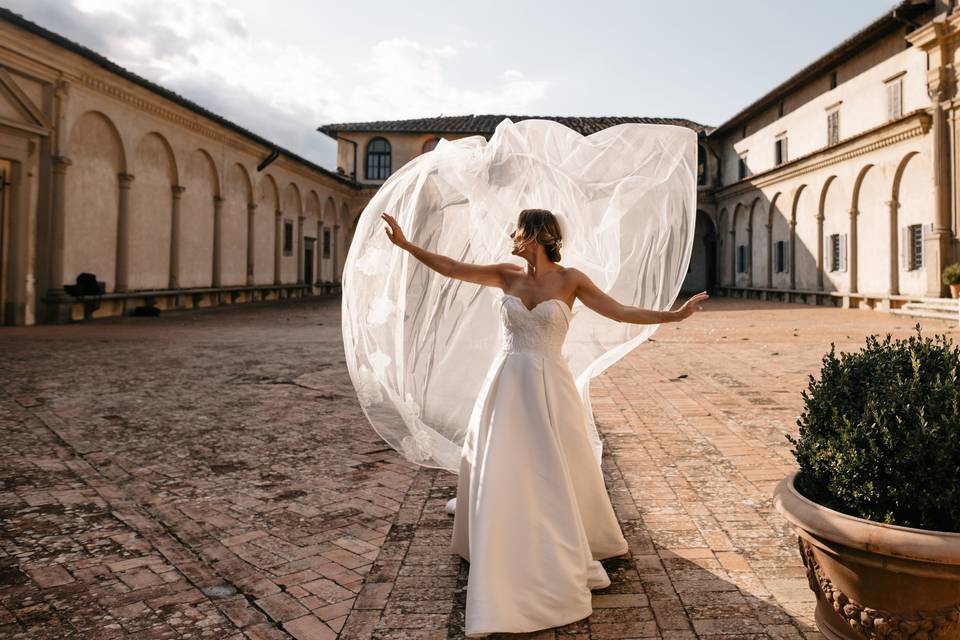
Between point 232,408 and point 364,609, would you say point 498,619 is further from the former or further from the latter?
point 232,408

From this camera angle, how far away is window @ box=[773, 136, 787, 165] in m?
33.0

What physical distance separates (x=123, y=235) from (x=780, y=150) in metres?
29.6

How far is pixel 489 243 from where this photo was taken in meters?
4.36

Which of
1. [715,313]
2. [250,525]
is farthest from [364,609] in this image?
[715,313]

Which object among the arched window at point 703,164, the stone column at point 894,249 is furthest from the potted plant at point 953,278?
the arched window at point 703,164

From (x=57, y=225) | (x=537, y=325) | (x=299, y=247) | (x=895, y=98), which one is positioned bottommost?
(x=537, y=325)

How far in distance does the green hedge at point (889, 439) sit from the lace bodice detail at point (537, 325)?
1.14 metres

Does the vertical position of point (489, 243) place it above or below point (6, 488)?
above

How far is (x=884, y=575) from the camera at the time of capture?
245cm

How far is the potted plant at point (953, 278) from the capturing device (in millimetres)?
19438

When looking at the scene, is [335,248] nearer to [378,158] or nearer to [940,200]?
[378,158]

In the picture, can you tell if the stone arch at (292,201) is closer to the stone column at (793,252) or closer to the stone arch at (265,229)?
the stone arch at (265,229)

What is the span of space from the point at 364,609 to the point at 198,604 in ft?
2.71

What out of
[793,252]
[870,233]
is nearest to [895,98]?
[870,233]
